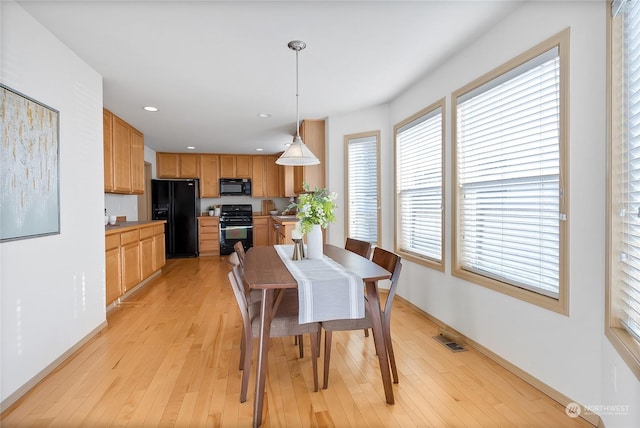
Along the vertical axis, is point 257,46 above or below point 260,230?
above

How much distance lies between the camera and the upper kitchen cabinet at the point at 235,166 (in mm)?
7246

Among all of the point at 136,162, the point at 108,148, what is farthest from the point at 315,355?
the point at 136,162

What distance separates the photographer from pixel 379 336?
1796mm

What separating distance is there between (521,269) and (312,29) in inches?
83.7

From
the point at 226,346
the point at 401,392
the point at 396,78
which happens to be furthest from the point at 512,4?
the point at 226,346

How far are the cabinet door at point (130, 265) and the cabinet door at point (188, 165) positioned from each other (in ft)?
10.3

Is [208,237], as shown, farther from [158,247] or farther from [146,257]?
[146,257]

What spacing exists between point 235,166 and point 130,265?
383 centimetres

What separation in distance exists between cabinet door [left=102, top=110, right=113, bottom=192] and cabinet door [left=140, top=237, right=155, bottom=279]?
35.7 inches

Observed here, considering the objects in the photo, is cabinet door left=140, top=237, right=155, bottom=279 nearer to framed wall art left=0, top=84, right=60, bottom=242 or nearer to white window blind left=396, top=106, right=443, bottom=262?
framed wall art left=0, top=84, right=60, bottom=242

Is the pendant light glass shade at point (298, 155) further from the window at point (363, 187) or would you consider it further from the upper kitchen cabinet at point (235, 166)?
the upper kitchen cabinet at point (235, 166)

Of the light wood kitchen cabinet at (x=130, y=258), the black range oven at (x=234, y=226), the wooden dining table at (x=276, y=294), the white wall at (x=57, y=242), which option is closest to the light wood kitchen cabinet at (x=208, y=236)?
the black range oven at (x=234, y=226)

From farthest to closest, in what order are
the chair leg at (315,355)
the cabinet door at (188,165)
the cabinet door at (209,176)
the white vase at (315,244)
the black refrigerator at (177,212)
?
the cabinet door at (209,176)
the cabinet door at (188,165)
the black refrigerator at (177,212)
the white vase at (315,244)
the chair leg at (315,355)

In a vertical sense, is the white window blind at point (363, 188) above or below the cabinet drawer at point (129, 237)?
above
